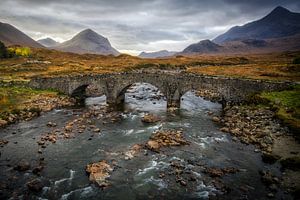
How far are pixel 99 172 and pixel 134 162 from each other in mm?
3806

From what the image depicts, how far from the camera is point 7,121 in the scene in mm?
40688

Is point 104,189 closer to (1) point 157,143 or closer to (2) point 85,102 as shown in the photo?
(1) point 157,143

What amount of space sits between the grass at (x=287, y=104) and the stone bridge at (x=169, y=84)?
2.30 meters

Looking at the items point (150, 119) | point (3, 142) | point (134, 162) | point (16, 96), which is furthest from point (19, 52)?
point (134, 162)

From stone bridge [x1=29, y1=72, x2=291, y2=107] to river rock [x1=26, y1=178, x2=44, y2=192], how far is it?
30026 mm

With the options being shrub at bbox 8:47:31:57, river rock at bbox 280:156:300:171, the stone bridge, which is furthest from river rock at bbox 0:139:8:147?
shrub at bbox 8:47:31:57

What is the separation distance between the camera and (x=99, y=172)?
25.7 m

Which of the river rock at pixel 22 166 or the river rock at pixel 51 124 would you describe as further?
the river rock at pixel 51 124

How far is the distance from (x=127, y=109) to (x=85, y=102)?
35.0 feet

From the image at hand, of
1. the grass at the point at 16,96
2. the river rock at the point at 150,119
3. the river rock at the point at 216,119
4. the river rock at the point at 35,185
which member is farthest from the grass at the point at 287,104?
the grass at the point at 16,96

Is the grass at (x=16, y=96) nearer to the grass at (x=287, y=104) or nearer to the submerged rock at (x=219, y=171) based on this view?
the submerged rock at (x=219, y=171)

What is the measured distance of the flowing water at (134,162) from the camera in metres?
22.9

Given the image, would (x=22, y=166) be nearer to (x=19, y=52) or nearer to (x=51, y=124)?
(x=51, y=124)

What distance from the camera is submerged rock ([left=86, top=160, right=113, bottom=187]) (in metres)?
24.2
